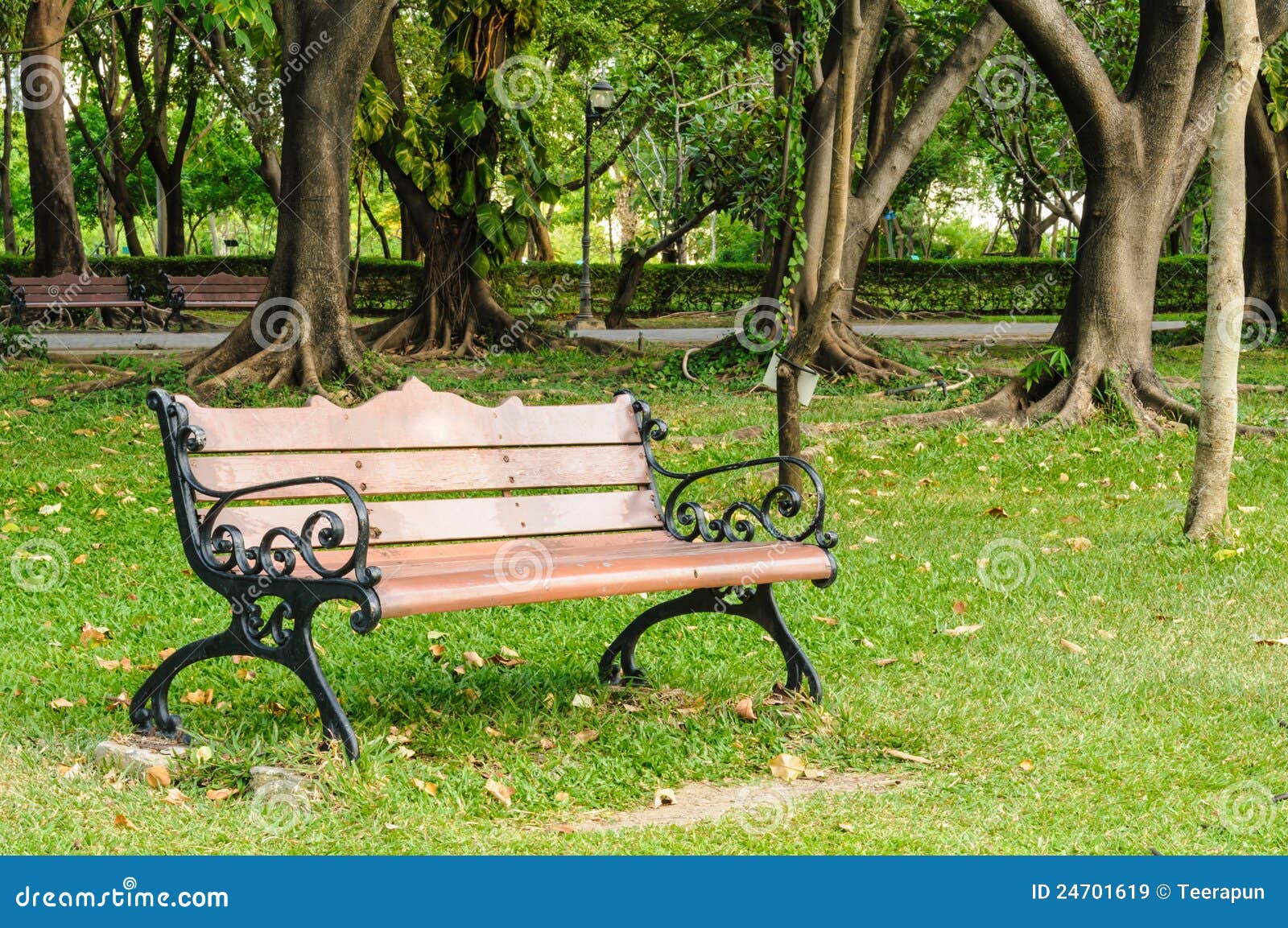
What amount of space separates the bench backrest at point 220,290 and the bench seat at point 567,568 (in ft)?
60.7

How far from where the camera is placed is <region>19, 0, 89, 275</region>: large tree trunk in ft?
65.1

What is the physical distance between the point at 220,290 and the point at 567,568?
65.5ft

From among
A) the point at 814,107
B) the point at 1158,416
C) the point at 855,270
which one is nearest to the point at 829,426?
the point at 1158,416

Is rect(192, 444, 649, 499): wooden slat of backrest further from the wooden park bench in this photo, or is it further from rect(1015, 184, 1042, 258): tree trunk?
rect(1015, 184, 1042, 258): tree trunk

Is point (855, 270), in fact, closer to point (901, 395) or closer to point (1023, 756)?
point (901, 395)

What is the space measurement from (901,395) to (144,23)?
22.4 metres

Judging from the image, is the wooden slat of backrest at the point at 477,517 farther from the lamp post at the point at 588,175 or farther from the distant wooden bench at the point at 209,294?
the distant wooden bench at the point at 209,294

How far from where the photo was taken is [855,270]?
14.5m

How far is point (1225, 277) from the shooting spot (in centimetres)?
664

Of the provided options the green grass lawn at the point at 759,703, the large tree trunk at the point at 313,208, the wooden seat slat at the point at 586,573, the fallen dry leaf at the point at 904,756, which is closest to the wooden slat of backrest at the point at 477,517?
the wooden seat slat at the point at 586,573

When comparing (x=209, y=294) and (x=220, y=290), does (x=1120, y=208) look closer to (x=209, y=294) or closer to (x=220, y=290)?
(x=209, y=294)

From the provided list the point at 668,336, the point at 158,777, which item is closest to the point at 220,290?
the point at 668,336

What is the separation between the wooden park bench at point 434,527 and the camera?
11.9 feet

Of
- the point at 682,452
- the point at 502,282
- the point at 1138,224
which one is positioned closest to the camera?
the point at 682,452
